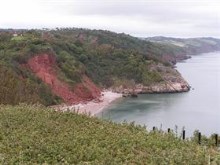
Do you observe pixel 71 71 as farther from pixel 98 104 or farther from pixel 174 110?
pixel 174 110

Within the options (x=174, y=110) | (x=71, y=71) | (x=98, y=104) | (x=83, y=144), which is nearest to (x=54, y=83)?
(x=71, y=71)

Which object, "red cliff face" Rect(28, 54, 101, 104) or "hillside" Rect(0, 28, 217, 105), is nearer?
"hillside" Rect(0, 28, 217, 105)

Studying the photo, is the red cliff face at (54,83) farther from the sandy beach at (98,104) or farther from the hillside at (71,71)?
the sandy beach at (98,104)

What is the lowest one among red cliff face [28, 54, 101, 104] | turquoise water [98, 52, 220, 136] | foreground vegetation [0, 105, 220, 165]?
turquoise water [98, 52, 220, 136]

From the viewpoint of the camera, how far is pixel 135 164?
12234 millimetres

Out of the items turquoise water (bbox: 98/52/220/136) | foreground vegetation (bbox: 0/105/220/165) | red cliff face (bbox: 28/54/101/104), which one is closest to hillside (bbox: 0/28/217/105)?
red cliff face (bbox: 28/54/101/104)

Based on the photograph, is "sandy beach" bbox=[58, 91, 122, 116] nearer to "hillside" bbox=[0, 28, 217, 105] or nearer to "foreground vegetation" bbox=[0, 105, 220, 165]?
"hillside" bbox=[0, 28, 217, 105]

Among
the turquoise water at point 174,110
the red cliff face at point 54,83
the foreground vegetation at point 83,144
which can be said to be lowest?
the turquoise water at point 174,110

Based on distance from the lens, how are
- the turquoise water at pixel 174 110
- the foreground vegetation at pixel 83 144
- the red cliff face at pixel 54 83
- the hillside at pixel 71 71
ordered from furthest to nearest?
the red cliff face at pixel 54 83 → the hillside at pixel 71 71 → the turquoise water at pixel 174 110 → the foreground vegetation at pixel 83 144

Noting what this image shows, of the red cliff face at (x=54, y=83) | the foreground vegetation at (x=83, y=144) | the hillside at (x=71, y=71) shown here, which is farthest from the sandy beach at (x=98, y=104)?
the foreground vegetation at (x=83, y=144)

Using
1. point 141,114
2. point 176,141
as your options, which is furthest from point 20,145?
point 141,114

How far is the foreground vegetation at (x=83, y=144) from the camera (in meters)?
12.4

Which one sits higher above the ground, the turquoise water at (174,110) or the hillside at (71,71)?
the hillside at (71,71)

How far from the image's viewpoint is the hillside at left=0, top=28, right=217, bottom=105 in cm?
6869
